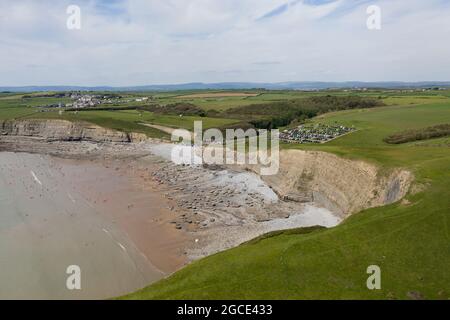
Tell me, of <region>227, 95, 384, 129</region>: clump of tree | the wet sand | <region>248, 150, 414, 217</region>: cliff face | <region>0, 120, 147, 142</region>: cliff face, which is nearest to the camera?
the wet sand

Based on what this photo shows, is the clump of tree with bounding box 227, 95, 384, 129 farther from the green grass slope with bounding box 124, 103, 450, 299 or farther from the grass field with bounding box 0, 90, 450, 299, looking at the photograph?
the green grass slope with bounding box 124, 103, 450, 299

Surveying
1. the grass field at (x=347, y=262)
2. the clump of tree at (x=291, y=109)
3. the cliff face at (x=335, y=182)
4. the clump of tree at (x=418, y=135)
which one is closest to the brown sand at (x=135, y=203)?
the grass field at (x=347, y=262)

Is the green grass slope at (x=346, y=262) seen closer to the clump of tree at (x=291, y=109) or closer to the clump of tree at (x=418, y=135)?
the clump of tree at (x=418, y=135)

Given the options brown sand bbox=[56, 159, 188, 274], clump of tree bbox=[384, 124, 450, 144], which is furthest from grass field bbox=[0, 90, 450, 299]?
clump of tree bbox=[384, 124, 450, 144]

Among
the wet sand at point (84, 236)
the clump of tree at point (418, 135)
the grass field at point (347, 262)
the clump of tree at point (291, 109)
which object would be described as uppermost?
the clump of tree at point (291, 109)

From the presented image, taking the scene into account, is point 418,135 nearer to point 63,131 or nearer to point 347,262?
point 347,262

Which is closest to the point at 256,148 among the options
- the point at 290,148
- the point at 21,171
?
the point at 290,148
